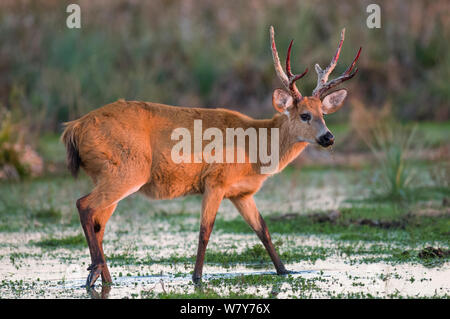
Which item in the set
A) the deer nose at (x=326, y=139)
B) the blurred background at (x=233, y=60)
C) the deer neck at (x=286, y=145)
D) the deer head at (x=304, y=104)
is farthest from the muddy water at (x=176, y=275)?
the blurred background at (x=233, y=60)

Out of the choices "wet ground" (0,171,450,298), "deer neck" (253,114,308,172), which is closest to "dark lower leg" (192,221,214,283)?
"wet ground" (0,171,450,298)

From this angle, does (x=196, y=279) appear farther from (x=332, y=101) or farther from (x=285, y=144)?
(x=332, y=101)

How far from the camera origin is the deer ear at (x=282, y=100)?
381 inches

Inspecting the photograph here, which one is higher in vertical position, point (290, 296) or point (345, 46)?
point (345, 46)

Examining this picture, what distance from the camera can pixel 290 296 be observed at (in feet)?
26.4

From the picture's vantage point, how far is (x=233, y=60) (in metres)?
22.2

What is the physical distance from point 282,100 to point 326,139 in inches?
27.7

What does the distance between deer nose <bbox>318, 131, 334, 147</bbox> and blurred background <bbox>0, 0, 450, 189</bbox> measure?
842 cm

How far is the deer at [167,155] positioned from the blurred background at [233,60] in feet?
26.9

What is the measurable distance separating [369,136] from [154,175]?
30.5 feet

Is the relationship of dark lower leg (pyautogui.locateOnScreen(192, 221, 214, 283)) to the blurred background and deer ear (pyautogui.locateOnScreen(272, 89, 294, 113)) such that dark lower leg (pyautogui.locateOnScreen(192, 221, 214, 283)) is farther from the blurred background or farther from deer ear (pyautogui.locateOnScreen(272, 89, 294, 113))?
the blurred background

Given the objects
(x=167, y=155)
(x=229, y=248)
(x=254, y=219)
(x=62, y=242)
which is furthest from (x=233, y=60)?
(x=167, y=155)
